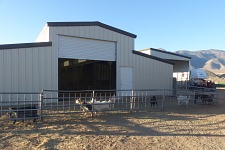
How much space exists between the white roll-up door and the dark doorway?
1.92 metres

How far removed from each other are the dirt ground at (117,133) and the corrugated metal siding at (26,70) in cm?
408

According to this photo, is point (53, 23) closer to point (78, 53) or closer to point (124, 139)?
point (78, 53)

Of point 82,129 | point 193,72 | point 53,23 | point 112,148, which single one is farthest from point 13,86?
point 193,72

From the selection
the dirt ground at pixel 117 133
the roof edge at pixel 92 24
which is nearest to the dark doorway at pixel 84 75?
the roof edge at pixel 92 24

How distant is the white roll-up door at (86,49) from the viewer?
14.4 meters

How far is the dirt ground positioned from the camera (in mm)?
6055

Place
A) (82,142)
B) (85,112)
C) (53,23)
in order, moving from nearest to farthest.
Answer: (82,142)
(85,112)
(53,23)

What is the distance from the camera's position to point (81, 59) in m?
15.3

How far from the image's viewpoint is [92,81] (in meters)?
21.3

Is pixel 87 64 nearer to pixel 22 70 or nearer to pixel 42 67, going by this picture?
pixel 42 67

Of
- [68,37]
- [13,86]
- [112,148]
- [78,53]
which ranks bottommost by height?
[112,148]

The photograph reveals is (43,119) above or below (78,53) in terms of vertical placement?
below

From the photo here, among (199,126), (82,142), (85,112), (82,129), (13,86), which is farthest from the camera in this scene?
(13,86)

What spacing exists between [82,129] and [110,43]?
31.0ft
